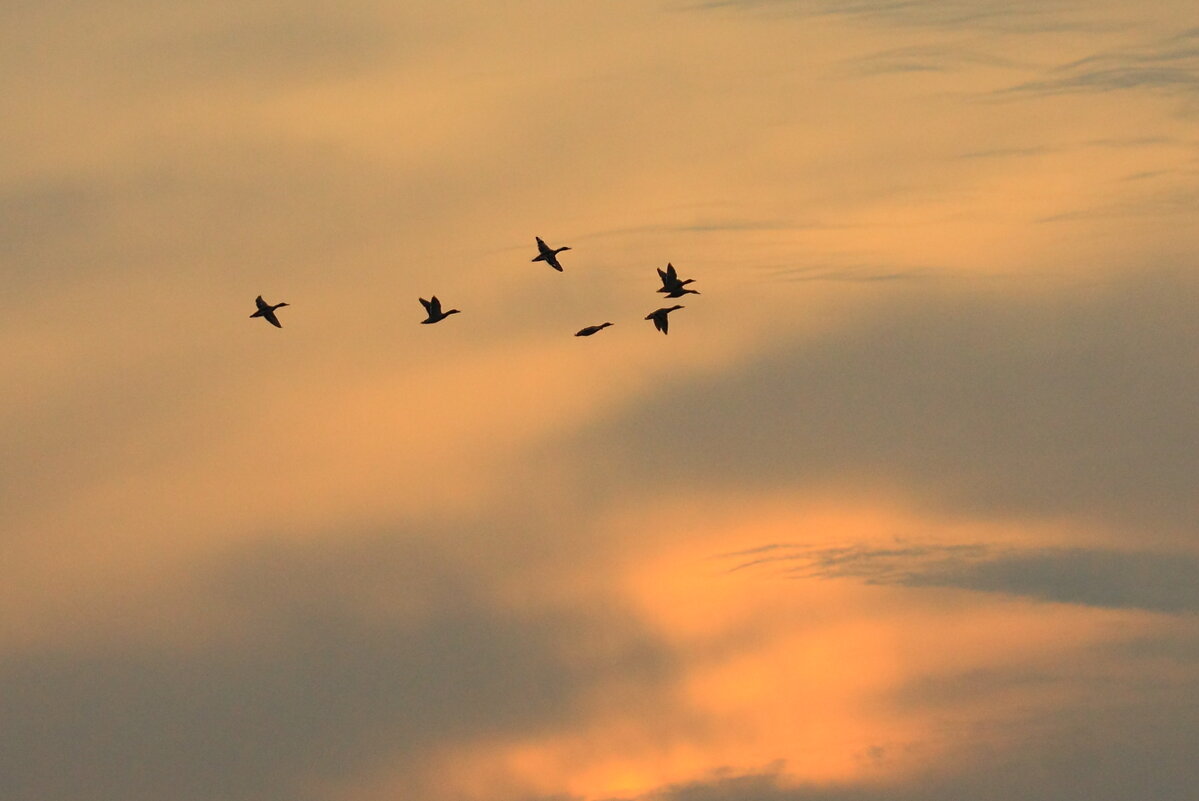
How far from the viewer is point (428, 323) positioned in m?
198

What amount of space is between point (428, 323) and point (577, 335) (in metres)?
13.8

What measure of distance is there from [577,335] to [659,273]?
32.4ft

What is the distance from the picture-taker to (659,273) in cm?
18862

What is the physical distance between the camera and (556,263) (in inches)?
7446

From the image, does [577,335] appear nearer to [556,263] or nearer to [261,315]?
[556,263]

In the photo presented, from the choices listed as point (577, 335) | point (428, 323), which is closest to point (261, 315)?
point (428, 323)

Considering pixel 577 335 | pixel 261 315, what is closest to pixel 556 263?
pixel 577 335

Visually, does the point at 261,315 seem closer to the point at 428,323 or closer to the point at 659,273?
the point at 428,323

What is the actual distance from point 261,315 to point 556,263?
1023 inches

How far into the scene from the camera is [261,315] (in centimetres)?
19262

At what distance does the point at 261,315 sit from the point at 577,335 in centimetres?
2719

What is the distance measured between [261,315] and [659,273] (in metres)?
34.5

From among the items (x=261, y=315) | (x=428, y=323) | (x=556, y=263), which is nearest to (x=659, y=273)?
(x=556, y=263)

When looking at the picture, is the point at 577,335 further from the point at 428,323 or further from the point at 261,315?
the point at 261,315
